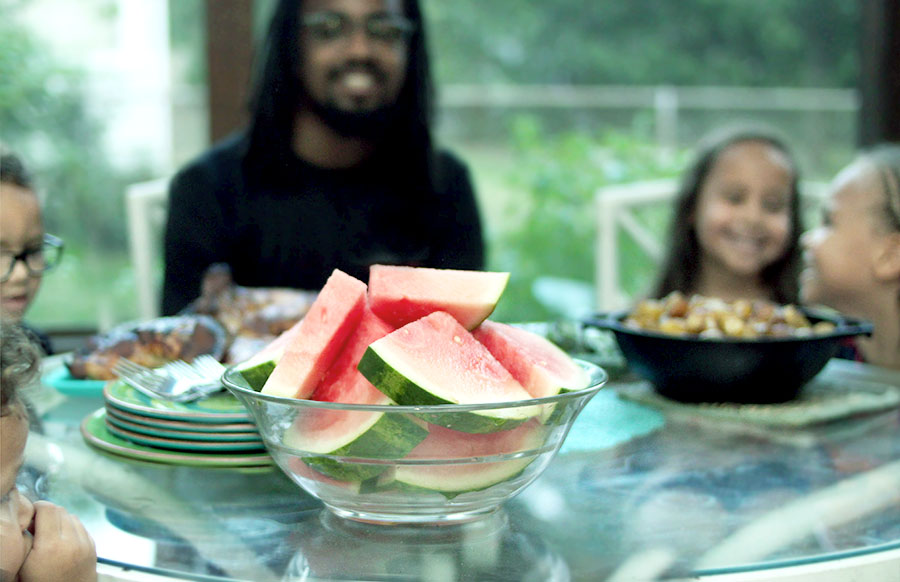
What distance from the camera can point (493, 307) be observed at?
805mm

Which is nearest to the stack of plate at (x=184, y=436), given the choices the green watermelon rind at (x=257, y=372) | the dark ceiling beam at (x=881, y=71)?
the green watermelon rind at (x=257, y=372)

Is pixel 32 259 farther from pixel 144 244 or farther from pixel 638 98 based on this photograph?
pixel 638 98

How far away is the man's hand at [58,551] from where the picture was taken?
634 mm

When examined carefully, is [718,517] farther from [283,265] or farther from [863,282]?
[283,265]

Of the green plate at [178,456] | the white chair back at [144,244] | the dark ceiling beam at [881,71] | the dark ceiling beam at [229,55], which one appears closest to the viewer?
the green plate at [178,456]

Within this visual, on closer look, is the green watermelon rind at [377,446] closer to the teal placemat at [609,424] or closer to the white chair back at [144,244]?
the teal placemat at [609,424]

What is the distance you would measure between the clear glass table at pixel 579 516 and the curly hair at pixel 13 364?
0.16 m

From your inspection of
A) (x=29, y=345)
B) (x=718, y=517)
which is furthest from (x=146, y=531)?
(x=718, y=517)

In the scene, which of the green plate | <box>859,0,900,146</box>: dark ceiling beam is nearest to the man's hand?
the green plate

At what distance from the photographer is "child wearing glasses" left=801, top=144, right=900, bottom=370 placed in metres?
2.07

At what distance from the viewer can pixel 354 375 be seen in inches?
30.3

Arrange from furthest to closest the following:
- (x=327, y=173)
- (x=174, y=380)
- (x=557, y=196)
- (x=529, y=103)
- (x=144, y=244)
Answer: (x=529, y=103)
(x=557, y=196)
(x=327, y=173)
(x=144, y=244)
(x=174, y=380)

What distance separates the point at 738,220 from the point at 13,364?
6.77 ft

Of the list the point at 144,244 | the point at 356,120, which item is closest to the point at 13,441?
the point at 144,244
